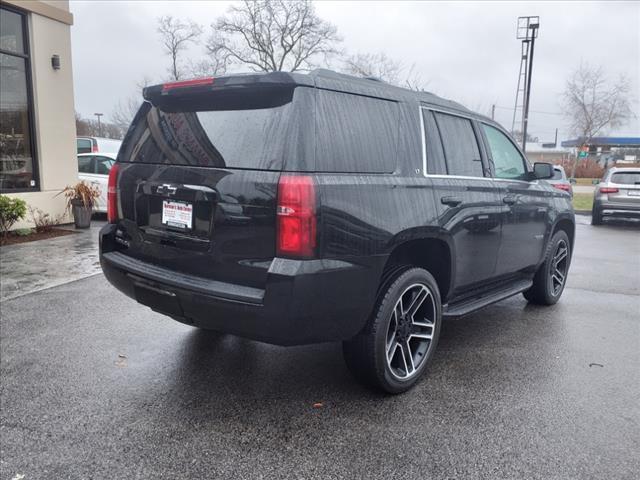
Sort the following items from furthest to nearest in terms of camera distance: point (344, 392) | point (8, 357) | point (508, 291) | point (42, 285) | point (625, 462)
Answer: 1. point (42, 285)
2. point (508, 291)
3. point (8, 357)
4. point (344, 392)
5. point (625, 462)

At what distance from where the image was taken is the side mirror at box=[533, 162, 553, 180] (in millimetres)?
4750

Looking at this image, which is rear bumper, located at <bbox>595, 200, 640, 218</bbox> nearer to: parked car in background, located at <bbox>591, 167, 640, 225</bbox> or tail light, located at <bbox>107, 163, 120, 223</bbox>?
parked car in background, located at <bbox>591, 167, 640, 225</bbox>

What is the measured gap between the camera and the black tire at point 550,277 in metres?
5.30

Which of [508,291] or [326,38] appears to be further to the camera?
[326,38]

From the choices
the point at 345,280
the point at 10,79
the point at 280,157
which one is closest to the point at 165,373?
the point at 345,280

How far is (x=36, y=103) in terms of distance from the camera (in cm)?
961

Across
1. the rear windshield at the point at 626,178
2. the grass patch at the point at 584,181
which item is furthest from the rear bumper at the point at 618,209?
the grass patch at the point at 584,181

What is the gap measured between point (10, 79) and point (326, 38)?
3068 centimetres

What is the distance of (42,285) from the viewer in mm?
5961

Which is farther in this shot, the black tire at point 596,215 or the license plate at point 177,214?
the black tire at point 596,215

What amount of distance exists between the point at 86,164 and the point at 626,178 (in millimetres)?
13684

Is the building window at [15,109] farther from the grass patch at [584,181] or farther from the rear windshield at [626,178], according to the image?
the grass patch at [584,181]

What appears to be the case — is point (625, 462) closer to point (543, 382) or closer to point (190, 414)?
point (543, 382)

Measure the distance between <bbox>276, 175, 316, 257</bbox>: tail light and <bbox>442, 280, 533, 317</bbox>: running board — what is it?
1571 mm
